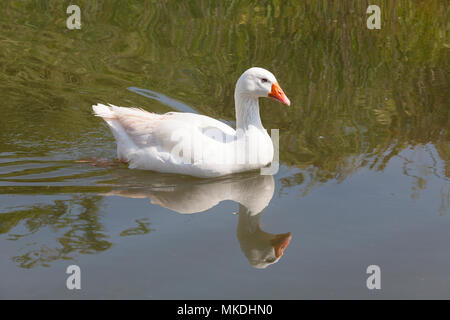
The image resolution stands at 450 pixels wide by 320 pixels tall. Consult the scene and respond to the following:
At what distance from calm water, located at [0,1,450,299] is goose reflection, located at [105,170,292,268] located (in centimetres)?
2

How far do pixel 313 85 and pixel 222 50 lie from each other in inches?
85.4

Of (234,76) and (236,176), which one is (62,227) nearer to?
(236,176)

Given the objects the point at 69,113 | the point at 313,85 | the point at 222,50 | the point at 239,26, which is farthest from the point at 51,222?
the point at 239,26

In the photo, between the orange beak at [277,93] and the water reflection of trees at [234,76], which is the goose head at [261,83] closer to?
the orange beak at [277,93]

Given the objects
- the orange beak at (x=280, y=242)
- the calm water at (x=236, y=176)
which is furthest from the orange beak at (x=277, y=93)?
the orange beak at (x=280, y=242)

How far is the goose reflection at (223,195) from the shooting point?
6.61m

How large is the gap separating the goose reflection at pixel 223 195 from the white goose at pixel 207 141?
0.15 m

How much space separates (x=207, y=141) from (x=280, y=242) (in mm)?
1873

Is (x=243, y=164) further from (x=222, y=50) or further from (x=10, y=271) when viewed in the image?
(x=222, y=50)

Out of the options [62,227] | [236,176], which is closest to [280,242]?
[236,176]

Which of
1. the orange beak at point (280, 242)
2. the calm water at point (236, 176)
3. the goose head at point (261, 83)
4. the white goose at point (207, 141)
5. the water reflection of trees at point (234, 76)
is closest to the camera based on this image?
the calm water at point (236, 176)

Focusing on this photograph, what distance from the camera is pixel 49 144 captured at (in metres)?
8.98

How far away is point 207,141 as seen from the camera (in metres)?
7.89

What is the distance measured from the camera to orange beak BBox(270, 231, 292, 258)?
6379mm
